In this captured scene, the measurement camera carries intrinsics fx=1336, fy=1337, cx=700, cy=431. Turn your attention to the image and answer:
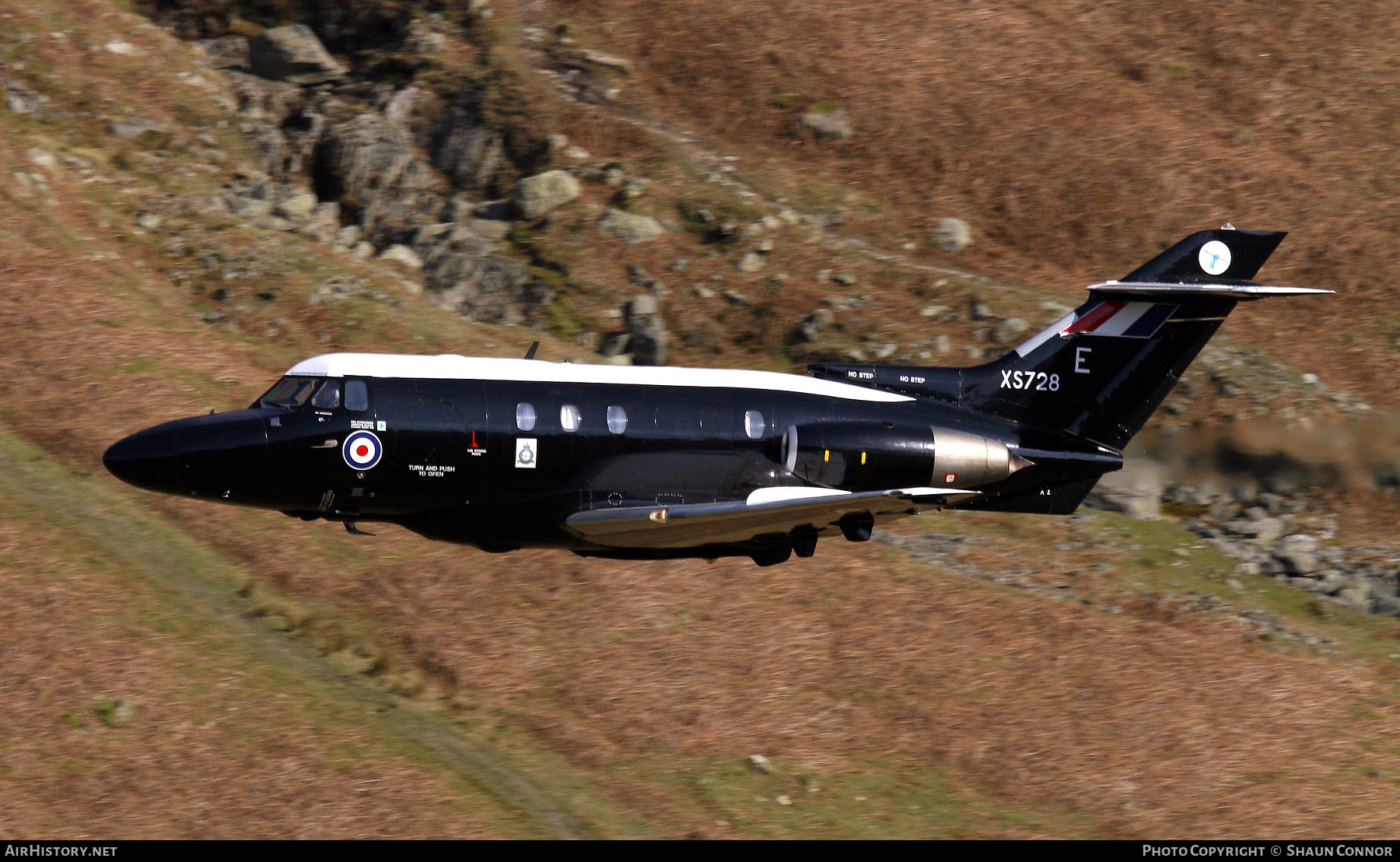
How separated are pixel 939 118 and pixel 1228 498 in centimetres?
1577

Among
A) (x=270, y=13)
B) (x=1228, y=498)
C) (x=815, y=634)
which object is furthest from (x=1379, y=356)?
(x=270, y=13)

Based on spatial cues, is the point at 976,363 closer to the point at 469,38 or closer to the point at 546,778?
the point at 546,778

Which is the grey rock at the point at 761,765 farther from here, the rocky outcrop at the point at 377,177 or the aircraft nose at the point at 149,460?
the rocky outcrop at the point at 377,177

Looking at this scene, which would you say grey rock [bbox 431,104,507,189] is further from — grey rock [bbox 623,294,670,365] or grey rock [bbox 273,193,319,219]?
grey rock [bbox 623,294,670,365]

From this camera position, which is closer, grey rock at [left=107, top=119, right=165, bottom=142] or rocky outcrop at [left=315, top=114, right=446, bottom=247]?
grey rock at [left=107, top=119, right=165, bottom=142]

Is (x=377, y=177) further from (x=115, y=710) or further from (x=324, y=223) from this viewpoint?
(x=115, y=710)

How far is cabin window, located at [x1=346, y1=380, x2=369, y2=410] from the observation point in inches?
728

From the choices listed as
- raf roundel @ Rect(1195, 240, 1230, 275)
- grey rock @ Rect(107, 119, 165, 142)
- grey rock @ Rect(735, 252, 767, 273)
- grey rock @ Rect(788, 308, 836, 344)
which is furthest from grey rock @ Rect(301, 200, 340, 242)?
raf roundel @ Rect(1195, 240, 1230, 275)

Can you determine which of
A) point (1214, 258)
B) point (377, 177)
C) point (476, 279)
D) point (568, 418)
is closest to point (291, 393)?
point (568, 418)

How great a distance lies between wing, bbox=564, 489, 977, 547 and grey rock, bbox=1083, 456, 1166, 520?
1109 cm

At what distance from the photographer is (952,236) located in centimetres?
3675

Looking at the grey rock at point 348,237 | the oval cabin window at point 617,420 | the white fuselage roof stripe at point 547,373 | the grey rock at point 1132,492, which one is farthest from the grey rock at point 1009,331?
the grey rock at point 348,237

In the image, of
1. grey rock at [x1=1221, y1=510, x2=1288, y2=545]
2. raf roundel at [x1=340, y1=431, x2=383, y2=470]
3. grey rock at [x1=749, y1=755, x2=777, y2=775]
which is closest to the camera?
raf roundel at [x1=340, y1=431, x2=383, y2=470]

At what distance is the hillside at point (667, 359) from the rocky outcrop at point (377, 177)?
12 cm
